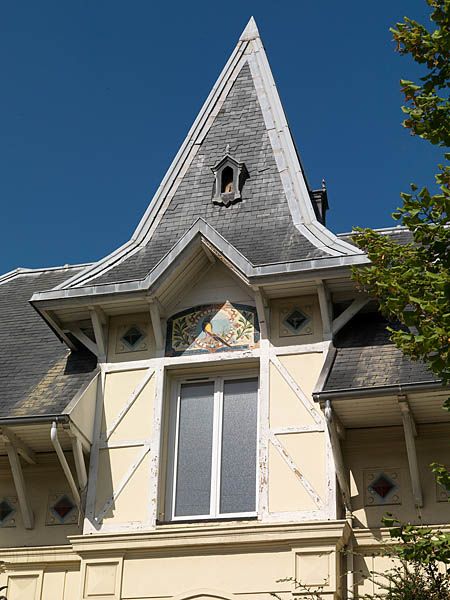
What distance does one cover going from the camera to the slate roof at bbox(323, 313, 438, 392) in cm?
1450

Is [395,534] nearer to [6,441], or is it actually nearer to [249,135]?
[6,441]

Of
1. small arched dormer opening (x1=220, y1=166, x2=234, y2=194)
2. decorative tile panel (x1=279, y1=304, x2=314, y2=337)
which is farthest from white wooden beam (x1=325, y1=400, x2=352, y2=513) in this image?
small arched dormer opening (x1=220, y1=166, x2=234, y2=194)

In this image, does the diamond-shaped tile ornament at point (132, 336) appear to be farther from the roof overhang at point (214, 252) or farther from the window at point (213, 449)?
the window at point (213, 449)

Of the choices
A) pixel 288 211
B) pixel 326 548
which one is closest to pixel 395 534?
pixel 326 548

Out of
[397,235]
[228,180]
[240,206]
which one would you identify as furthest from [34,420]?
[397,235]

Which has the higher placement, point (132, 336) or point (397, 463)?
point (132, 336)

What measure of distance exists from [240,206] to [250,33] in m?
3.92

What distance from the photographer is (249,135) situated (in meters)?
18.4

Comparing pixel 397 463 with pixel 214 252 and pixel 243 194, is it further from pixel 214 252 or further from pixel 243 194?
pixel 243 194

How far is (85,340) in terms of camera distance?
16438 mm

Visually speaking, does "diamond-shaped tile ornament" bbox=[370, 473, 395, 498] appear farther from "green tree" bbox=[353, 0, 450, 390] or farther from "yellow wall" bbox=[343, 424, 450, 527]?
"green tree" bbox=[353, 0, 450, 390]

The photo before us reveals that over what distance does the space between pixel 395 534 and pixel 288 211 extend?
23.2ft

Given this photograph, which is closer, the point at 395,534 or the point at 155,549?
the point at 395,534

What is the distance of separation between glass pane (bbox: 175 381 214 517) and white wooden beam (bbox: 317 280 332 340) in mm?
1688
